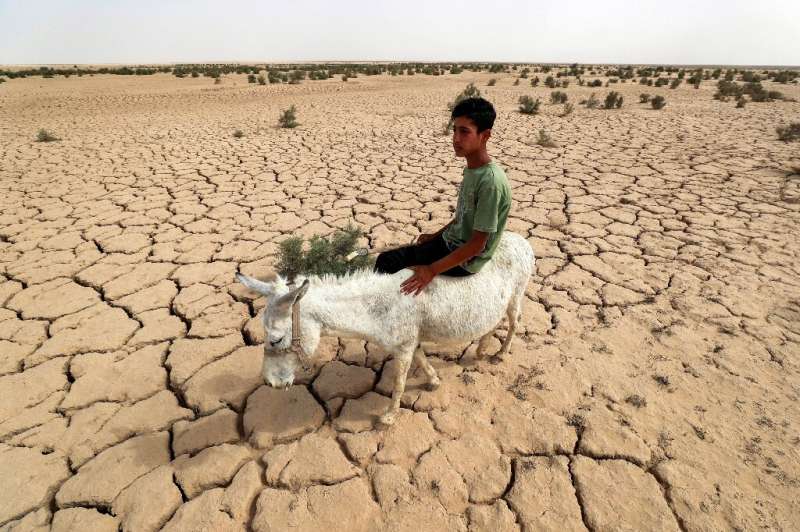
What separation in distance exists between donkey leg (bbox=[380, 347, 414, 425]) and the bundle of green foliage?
120 centimetres

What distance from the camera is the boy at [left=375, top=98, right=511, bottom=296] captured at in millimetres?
1515

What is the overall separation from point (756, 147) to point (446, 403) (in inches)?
324

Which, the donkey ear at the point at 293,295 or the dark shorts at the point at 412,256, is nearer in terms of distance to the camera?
the donkey ear at the point at 293,295

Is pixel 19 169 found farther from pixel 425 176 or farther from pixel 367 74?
pixel 367 74

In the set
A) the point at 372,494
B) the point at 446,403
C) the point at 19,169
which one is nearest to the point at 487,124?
the point at 446,403

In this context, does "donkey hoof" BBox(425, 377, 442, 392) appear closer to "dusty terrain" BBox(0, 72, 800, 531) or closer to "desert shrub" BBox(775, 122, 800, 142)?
"dusty terrain" BBox(0, 72, 800, 531)

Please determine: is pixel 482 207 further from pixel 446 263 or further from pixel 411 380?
pixel 411 380

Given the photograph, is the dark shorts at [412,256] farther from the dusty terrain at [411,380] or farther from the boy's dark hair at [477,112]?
the dusty terrain at [411,380]

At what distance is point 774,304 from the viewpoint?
281cm

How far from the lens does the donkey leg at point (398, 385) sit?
73.8 inches

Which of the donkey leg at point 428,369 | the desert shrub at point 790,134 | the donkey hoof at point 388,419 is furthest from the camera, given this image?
the desert shrub at point 790,134

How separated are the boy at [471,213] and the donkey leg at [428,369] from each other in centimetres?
55

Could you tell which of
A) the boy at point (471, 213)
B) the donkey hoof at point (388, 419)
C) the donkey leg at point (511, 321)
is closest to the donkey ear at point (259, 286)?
the boy at point (471, 213)

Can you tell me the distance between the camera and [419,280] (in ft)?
5.53
